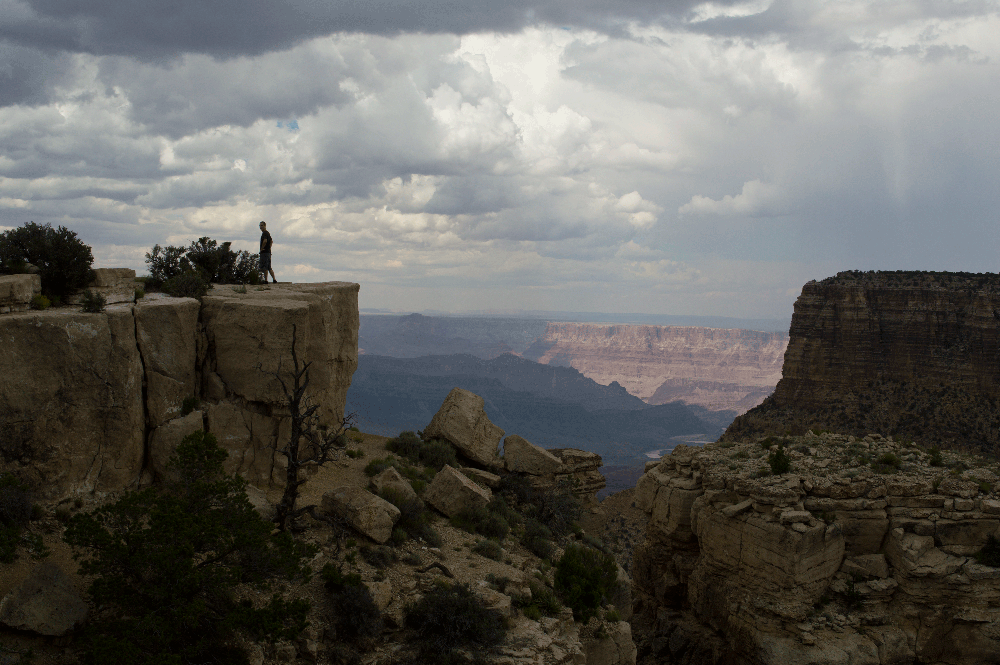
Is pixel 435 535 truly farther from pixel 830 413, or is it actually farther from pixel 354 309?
pixel 830 413

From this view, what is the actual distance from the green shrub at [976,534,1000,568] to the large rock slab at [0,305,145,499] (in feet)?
87.9

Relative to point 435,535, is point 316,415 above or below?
above

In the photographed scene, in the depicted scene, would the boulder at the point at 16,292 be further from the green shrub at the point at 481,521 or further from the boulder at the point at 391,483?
the green shrub at the point at 481,521

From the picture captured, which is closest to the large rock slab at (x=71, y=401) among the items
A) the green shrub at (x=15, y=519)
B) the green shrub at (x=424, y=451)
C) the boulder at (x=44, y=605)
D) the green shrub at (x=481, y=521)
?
the green shrub at (x=15, y=519)

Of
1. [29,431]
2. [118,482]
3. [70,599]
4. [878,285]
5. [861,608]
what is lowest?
[861,608]

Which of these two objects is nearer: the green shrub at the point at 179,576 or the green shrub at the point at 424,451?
the green shrub at the point at 179,576

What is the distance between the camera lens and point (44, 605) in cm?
1173

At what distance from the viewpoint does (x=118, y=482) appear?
15375 millimetres

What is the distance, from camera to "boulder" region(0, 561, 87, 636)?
11500 millimetres

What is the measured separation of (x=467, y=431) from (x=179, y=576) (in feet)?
51.3

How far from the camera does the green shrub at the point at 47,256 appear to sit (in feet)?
55.2

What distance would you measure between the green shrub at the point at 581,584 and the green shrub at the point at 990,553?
12878mm

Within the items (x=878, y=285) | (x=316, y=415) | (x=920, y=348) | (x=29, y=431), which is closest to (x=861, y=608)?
(x=316, y=415)

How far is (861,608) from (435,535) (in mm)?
14942
